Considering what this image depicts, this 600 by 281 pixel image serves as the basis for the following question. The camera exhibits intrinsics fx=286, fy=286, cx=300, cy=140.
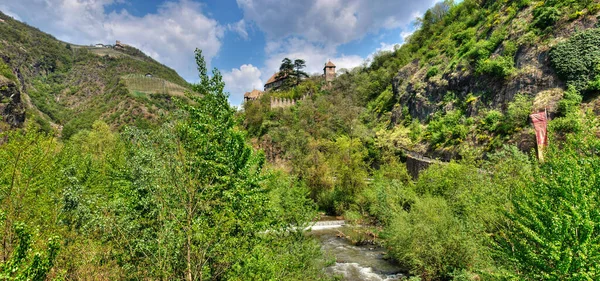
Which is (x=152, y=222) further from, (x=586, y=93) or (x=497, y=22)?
(x=497, y=22)

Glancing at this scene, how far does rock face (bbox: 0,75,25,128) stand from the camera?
119ft

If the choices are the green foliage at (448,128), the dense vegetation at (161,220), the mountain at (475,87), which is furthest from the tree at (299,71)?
the dense vegetation at (161,220)

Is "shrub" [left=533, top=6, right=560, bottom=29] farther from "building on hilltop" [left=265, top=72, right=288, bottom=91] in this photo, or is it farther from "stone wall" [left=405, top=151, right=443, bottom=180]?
"building on hilltop" [left=265, top=72, right=288, bottom=91]

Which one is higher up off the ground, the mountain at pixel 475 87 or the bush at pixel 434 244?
the mountain at pixel 475 87

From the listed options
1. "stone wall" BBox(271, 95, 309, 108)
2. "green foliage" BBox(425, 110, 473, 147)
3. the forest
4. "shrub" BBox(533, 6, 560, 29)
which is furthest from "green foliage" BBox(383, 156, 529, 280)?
"stone wall" BBox(271, 95, 309, 108)

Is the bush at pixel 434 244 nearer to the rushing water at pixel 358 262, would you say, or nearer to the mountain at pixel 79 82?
the rushing water at pixel 358 262

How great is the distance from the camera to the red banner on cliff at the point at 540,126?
2172cm

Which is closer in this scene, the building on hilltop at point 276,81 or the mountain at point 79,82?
the mountain at point 79,82

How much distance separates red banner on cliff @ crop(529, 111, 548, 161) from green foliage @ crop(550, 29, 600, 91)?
3.96 m

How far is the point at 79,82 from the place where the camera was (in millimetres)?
116000

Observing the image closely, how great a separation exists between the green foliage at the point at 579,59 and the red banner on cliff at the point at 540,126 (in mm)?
3956

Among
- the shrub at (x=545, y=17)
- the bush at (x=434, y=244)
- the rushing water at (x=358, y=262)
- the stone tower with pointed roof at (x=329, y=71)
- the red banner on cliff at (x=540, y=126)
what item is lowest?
the rushing water at (x=358, y=262)

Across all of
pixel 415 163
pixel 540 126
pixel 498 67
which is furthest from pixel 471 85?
pixel 540 126

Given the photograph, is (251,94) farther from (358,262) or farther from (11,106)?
(358,262)
